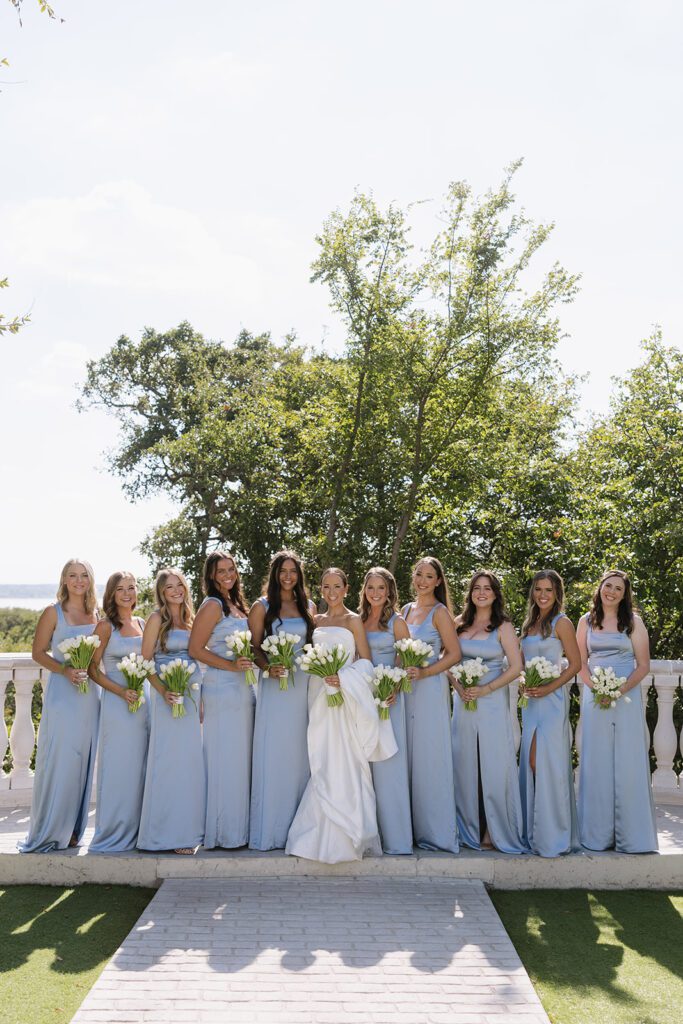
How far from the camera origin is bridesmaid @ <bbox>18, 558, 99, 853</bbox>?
6328 millimetres

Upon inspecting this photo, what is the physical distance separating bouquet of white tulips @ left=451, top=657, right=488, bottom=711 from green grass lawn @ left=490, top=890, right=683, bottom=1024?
1.33m

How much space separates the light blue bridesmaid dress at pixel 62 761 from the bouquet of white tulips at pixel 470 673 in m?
2.74

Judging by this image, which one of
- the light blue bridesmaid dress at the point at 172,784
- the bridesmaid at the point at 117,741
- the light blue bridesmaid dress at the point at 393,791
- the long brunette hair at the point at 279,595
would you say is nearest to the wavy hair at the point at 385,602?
the light blue bridesmaid dress at the point at 393,791

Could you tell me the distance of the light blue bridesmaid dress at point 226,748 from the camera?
6.40 metres

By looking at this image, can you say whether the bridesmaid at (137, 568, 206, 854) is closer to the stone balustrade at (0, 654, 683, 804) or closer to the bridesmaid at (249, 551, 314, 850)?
the bridesmaid at (249, 551, 314, 850)

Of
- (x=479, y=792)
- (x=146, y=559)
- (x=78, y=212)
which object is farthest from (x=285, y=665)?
(x=146, y=559)

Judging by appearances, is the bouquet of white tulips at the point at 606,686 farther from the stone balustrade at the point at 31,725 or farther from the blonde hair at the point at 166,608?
the blonde hair at the point at 166,608

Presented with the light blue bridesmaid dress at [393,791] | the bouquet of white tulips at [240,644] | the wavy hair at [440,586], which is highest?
the wavy hair at [440,586]

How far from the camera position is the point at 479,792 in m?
6.62

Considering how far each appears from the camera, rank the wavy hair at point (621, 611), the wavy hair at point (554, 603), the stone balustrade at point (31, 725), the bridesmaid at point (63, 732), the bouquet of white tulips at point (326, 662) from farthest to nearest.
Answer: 1. the stone balustrade at point (31, 725)
2. the wavy hair at point (621, 611)
3. the wavy hair at point (554, 603)
4. the bridesmaid at point (63, 732)
5. the bouquet of white tulips at point (326, 662)

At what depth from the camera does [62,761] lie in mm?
6363

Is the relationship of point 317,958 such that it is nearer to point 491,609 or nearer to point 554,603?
point 491,609

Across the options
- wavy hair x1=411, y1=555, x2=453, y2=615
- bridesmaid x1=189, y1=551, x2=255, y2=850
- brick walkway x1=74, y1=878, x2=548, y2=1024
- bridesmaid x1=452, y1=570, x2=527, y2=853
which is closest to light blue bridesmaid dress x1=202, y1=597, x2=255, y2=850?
bridesmaid x1=189, y1=551, x2=255, y2=850

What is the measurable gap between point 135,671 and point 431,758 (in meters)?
2.28
